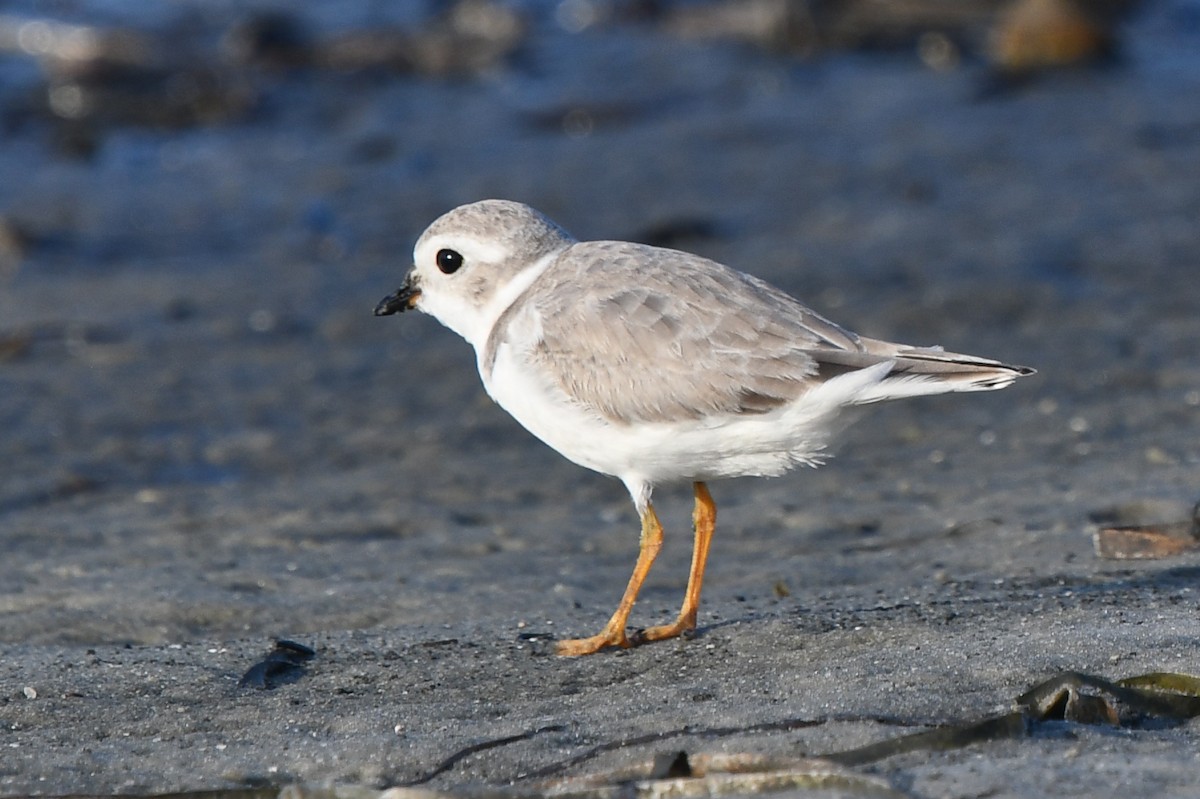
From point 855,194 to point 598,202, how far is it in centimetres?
193

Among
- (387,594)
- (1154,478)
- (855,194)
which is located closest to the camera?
(387,594)

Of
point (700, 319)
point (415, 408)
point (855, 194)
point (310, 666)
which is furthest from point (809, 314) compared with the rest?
point (855, 194)

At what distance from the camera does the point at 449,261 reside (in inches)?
220

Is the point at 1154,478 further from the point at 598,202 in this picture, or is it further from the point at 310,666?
the point at 598,202

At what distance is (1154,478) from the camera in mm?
6664

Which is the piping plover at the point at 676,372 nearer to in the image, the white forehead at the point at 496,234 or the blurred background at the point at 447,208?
the white forehead at the point at 496,234

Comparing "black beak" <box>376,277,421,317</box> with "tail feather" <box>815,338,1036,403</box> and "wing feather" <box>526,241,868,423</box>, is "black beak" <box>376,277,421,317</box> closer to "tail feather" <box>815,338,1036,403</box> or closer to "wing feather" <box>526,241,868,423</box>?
"wing feather" <box>526,241,868,423</box>

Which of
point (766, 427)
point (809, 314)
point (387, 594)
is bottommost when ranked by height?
point (387, 594)

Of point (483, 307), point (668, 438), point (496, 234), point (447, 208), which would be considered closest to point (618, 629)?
point (668, 438)

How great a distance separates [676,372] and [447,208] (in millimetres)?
7485

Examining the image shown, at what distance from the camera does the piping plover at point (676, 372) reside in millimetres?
4715

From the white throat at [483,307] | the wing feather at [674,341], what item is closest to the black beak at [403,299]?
the white throat at [483,307]

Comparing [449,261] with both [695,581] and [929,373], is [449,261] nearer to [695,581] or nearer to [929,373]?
[695,581]

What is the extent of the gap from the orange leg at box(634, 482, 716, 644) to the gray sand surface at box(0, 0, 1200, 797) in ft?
0.40
